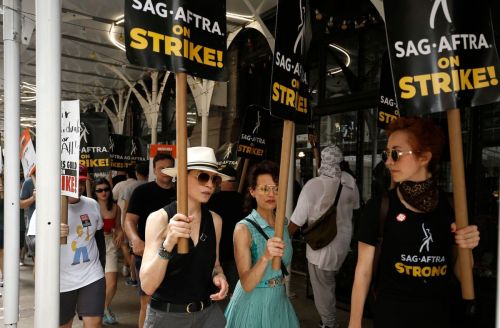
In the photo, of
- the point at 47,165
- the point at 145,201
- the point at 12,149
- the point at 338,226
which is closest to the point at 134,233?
the point at 145,201

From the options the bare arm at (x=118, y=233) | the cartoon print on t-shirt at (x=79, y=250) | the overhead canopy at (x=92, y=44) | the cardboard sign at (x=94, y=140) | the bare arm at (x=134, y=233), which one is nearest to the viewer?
the cartoon print on t-shirt at (x=79, y=250)

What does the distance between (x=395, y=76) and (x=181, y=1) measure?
1.29m

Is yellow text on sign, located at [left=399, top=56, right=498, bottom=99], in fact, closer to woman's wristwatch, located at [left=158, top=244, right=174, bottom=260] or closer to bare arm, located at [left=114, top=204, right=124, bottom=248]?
woman's wristwatch, located at [left=158, top=244, right=174, bottom=260]

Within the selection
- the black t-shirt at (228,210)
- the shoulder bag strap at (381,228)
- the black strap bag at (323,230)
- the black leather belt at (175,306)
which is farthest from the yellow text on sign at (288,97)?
the black t-shirt at (228,210)

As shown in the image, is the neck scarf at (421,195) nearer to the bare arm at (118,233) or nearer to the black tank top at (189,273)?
the black tank top at (189,273)

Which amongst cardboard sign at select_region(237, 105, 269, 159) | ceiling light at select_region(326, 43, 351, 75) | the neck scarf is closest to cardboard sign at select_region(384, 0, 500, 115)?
the neck scarf

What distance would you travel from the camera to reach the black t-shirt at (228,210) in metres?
5.18

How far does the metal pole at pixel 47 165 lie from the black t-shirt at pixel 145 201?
5.57ft

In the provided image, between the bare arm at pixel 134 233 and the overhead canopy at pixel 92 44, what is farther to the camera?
the overhead canopy at pixel 92 44

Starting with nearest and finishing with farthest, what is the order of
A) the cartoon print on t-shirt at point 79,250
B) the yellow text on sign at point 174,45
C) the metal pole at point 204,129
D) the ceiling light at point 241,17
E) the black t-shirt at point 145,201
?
the yellow text on sign at point 174,45, the cartoon print on t-shirt at point 79,250, the black t-shirt at point 145,201, the ceiling light at point 241,17, the metal pole at point 204,129

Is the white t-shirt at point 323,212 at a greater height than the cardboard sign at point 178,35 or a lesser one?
lesser

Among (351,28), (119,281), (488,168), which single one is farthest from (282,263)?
(119,281)

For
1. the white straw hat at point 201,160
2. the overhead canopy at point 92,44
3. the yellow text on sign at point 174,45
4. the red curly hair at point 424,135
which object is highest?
the overhead canopy at point 92,44

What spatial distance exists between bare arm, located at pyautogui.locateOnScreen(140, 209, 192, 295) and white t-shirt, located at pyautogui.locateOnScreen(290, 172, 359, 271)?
265 cm
